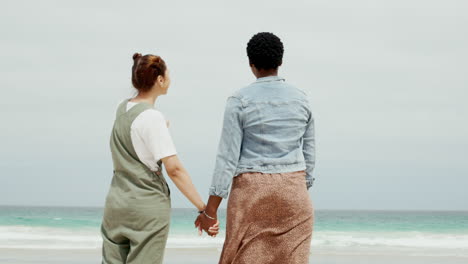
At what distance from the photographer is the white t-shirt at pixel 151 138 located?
10.1 feet

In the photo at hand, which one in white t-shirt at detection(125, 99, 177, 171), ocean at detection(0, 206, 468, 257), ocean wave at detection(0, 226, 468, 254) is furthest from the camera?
ocean wave at detection(0, 226, 468, 254)

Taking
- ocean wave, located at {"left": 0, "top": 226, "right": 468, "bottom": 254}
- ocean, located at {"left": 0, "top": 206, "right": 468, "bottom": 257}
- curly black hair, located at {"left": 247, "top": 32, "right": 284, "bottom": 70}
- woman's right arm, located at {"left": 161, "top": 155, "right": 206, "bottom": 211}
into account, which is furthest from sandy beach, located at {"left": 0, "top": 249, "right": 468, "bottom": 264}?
curly black hair, located at {"left": 247, "top": 32, "right": 284, "bottom": 70}

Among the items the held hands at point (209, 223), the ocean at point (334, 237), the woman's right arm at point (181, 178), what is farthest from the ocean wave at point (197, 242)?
the woman's right arm at point (181, 178)

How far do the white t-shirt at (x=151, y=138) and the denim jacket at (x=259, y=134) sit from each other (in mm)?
270

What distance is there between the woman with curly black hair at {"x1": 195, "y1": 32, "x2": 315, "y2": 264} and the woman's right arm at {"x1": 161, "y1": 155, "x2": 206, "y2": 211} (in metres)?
0.09

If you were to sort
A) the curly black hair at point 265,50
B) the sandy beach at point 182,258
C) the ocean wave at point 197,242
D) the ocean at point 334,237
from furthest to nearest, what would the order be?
the ocean wave at point 197,242, the ocean at point 334,237, the sandy beach at point 182,258, the curly black hair at point 265,50

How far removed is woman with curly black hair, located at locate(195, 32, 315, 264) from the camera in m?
3.15

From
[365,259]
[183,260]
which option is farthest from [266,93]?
[365,259]

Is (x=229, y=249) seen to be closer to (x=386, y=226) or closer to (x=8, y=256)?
(x=8, y=256)

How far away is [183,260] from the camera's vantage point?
9.77 m

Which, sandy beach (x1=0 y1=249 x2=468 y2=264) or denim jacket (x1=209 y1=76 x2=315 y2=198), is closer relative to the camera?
denim jacket (x1=209 y1=76 x2=315 y2=198)

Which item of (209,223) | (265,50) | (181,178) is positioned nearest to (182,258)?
(209,223)

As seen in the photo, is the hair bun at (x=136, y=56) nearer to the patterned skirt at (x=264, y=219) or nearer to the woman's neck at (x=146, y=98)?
the woman's neck at (x=146, y=98)

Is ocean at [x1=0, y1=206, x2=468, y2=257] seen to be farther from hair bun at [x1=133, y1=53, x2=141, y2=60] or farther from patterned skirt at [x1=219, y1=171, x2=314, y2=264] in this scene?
hair bun at [x1=133, y1=53, x2=141, y2=60]
